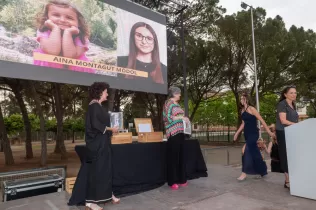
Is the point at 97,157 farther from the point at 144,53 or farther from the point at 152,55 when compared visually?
the point at 152,55

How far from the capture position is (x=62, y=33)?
560 cm

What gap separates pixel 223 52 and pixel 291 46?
145 inches

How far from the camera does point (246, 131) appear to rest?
402cm

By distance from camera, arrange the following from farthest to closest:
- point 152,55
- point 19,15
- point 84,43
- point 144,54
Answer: point 152,55
point 144,54
point 84,43
point 19,15

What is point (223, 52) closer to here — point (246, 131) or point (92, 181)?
point (246, 131)

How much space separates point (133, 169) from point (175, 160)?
64 cm

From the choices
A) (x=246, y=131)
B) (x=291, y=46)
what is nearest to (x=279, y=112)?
(x=246, y=131)

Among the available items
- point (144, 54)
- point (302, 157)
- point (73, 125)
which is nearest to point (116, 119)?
point (302, 157)

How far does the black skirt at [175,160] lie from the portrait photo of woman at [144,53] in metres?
3.31

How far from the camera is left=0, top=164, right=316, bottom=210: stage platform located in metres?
2.80

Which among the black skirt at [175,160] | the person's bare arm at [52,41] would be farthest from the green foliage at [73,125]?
the black skirt at [175,160]

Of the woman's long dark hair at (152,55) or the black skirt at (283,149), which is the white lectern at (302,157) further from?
the woman's long dark hair at (152,55)

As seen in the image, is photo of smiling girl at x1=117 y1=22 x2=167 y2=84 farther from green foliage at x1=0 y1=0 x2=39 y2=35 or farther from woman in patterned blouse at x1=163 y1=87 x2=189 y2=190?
woman in patterned blouse at x1=163 y1=87 x2=189 y2=190

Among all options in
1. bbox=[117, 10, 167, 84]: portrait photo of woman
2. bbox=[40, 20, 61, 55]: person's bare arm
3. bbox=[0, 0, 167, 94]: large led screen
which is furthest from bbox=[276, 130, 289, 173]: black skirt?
bbox=[40, 20, 61, 55]: person's bare arm
